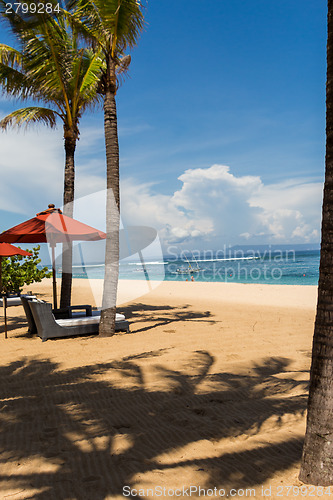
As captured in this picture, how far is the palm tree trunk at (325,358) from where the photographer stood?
7.63 ft

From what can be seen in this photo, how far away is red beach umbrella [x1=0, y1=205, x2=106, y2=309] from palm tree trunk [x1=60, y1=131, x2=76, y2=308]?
1.54m

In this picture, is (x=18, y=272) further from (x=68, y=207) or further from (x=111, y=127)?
(x=111, y=127)

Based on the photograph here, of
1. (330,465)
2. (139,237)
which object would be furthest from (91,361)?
(139,237)

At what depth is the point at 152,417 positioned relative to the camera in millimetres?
3693

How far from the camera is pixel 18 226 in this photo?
7.68 metres

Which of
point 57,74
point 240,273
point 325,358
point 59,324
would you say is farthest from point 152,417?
point 240,273

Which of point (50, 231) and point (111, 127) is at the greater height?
point (111, 127)

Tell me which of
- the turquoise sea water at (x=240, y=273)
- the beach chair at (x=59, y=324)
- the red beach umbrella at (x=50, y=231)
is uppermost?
the red beach umbrella at (x=50, y=231)

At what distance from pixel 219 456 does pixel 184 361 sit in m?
2.76

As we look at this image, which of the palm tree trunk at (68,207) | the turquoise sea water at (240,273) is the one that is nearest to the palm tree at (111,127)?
the palm tree trunk at (68,207)

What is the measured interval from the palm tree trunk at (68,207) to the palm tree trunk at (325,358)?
766 centimetres

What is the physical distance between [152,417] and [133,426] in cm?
27

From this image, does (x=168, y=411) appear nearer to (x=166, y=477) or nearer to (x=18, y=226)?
(x=166, y=477)

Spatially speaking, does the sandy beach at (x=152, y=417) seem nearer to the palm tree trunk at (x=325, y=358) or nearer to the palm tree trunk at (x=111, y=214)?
the palm tree trunk at (x=325, y=358)
